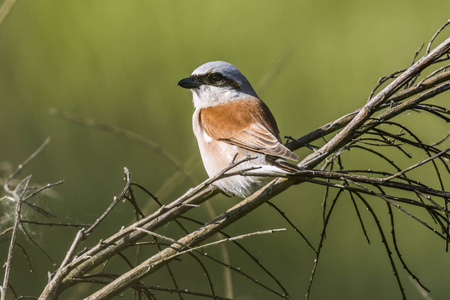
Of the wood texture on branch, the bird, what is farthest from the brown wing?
the wood texture on branch

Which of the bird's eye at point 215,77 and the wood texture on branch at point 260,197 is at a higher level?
the bird's eye at point 215,77

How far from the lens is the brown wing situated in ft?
5.03

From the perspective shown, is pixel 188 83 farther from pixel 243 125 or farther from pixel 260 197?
pixel 260 197

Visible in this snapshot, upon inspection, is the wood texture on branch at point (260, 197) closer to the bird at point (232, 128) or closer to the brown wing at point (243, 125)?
the bird at point (232, 128)

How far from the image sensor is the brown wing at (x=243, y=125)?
1.53 meters

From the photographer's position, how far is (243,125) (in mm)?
1628

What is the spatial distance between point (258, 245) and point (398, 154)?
66 cm

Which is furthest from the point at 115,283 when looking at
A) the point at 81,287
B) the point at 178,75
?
the point at 178,75

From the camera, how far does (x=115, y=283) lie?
83cm

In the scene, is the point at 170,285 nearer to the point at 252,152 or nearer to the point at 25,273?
the point at 25,273

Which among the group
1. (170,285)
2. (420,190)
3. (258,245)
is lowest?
(170,285)

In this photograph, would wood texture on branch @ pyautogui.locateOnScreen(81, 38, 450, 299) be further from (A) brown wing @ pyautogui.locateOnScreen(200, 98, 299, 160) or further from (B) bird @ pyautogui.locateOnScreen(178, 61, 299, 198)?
(A) brown wing @ pyautogui.locateOnScreen(200, 98, 299, 160)

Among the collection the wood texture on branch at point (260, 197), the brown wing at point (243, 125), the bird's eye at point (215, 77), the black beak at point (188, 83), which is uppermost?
the bird's eye at point (215, 77)

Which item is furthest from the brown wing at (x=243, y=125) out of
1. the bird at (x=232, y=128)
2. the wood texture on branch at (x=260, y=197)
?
the wood texture on branch at (x=260, y=197)
